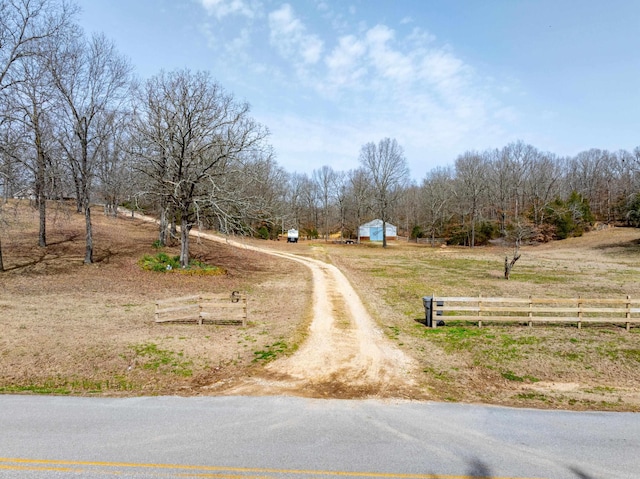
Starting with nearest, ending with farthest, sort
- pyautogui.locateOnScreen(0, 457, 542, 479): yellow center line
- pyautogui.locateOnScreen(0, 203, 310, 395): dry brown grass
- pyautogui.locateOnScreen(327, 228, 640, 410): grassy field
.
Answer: pyautogui.locateOnScreen(0, 457, 542, 479): yellow center line → pyautogui.locateOnScreen(327, 228, 640, 410): grassy field → pyautogui.locateOnScreen(0, 203, 310, 395): dry brown grass

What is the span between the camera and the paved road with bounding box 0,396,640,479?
17.9ft

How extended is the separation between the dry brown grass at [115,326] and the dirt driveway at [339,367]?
2.43 ft

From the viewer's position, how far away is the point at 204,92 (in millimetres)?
22219

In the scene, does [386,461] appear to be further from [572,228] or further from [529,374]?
[572,228]

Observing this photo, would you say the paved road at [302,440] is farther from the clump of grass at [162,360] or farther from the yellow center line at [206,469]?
the clump of grass at [162,360]

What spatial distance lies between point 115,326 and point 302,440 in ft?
31.4

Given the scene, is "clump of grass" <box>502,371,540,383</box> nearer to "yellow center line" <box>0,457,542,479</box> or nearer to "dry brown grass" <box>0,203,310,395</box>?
"yellow center line" <box>0,457,542,479</box>

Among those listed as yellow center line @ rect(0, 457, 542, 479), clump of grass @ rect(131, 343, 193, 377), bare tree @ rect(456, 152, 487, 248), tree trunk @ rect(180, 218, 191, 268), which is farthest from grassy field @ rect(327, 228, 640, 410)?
bare tree @ rect(456, 152, 487, 248)

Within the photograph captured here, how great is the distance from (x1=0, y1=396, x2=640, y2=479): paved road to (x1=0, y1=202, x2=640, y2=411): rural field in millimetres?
913

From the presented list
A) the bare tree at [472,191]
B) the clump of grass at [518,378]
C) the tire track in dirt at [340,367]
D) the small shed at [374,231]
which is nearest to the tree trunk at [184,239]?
the tire track in dirt at [340,367]

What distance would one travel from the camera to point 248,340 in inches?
483

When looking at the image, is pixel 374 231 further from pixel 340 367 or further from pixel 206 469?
pixel 206 469

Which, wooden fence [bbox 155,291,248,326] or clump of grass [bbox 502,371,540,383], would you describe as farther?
wooden fence [bbox 155,291,248,326]

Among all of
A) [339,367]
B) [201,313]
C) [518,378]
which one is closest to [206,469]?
[339,367]
